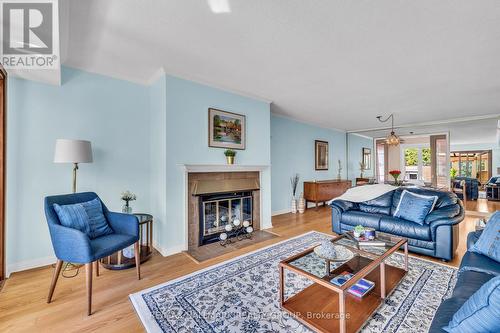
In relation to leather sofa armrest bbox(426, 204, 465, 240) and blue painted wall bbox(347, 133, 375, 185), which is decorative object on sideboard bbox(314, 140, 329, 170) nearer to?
blue painted wall bbox(347, 133, 375, 185)

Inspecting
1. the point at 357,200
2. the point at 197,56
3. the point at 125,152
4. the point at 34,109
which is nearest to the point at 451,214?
the point at 357,200

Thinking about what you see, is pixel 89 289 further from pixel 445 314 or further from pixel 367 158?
pixel 367 158

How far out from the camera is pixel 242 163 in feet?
12.5

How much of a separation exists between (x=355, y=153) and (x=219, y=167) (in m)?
6.49

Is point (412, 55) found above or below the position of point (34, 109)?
above

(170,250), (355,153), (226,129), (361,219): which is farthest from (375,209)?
(355,153)

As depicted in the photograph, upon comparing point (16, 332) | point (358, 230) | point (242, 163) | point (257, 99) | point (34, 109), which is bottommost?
point (16, 332)

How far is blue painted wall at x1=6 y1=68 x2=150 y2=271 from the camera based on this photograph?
99.3 inches

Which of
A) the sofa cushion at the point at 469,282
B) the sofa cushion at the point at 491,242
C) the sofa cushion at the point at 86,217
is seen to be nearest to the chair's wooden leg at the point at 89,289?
the sofa cushion at the point at 86,217

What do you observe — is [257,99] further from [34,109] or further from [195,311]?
[195,311]

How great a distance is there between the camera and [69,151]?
2.44 metres

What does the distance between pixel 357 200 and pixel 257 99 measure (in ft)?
8.34

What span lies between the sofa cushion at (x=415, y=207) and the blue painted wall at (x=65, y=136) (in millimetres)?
3801

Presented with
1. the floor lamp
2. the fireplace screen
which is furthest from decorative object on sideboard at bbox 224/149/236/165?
the floor lamp
